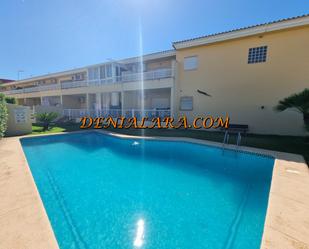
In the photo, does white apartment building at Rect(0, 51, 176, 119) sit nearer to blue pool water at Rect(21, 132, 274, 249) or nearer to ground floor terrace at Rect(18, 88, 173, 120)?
ground floor terrace at Rect(18, 88, 173, 120)

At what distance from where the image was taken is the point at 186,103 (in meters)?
15.3

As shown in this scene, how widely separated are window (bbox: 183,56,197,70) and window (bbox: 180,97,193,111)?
2963 millimetres

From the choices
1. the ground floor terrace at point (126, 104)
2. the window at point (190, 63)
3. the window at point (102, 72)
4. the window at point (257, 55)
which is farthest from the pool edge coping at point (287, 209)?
the window at point (102, 72)

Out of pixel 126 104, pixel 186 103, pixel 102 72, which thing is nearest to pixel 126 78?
pixel 126 104

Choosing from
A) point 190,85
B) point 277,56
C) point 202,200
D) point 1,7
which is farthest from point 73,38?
point 277,56

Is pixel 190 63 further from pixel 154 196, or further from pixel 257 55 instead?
pixel 154 196

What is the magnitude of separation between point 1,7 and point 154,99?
547 inches

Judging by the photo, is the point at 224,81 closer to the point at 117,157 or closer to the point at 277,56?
the point at 277,56

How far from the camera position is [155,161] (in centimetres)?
855

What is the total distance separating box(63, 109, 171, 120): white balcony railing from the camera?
15.0 m

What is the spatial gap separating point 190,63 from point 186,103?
386cm

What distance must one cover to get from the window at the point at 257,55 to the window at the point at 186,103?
5.70m

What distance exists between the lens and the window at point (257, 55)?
39.4 ft

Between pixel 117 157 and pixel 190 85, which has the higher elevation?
pixel 190 85
